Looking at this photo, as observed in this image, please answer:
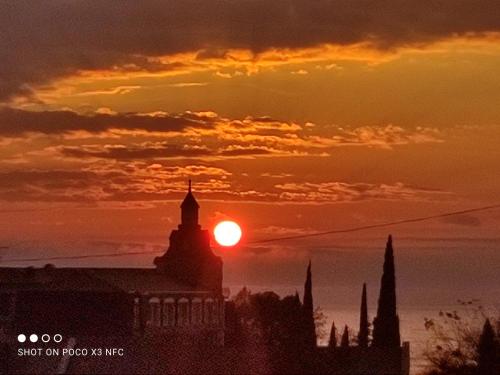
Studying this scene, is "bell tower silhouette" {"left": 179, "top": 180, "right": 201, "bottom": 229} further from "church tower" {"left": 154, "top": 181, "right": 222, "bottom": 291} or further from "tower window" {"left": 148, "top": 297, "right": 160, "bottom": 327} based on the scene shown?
"tower window" {"left": 148, "top": 297, "right": 160, "bottom": 327}

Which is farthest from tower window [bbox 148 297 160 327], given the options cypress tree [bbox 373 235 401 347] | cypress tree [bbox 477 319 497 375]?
cypress tree [bbox 477 319 497 375]

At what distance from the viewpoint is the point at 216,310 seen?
88312 mm

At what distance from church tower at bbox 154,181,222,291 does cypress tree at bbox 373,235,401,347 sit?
21.2m

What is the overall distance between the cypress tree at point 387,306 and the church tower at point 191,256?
21.2 m

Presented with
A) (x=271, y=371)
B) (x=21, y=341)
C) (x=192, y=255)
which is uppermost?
(x=192, y=255)

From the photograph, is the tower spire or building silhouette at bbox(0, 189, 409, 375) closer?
building silhouette at bbox(0, 189, 409, 375)

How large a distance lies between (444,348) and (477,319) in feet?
15.5

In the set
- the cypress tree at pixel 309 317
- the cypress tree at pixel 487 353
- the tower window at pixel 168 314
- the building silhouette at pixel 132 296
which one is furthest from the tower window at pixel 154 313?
the cypress tree at pixel 487 353

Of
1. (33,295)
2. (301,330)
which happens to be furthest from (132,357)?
(301,330)

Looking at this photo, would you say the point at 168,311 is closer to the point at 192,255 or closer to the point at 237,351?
the point at 192,255

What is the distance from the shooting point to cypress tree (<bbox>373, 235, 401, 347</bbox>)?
245ft

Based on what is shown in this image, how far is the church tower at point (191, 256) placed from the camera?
94406 mm

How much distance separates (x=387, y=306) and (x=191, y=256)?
78.8ft

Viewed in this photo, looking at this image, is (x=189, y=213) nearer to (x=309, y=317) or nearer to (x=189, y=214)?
(x=189, y=214)
